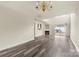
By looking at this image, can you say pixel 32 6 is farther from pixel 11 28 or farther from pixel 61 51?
pixel 61 51

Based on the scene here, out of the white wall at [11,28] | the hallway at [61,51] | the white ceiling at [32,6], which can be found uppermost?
the white ceiling at [32,6]

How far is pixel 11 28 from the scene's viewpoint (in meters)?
6.93

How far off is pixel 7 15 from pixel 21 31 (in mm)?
2166

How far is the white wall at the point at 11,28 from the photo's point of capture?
20.1 ft

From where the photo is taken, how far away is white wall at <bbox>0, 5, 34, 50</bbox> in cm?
612

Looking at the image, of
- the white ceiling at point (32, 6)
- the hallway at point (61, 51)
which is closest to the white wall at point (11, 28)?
the white ceiling at point (32, 6)

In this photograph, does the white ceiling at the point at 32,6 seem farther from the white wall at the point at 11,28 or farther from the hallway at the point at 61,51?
the hallway at the point at 61,51

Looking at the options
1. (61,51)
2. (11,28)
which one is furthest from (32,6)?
(61,51)

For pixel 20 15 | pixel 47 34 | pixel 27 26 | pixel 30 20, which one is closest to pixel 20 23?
pixel 20 15

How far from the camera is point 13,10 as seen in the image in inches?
276

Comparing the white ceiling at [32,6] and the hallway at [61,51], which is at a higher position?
the white ceiling at [32,6]

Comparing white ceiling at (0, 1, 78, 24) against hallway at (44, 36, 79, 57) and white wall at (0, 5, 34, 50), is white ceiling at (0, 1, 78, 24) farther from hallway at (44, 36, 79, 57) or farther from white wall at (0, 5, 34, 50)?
hallway at (44, 36, 79, 57)

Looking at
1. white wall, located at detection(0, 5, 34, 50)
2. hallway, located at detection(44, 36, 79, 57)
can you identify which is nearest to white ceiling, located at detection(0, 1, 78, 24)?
white wall, located at detection(0, 5, 34, 50)

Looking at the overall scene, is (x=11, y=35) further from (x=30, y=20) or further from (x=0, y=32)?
(x=30, y=20)
